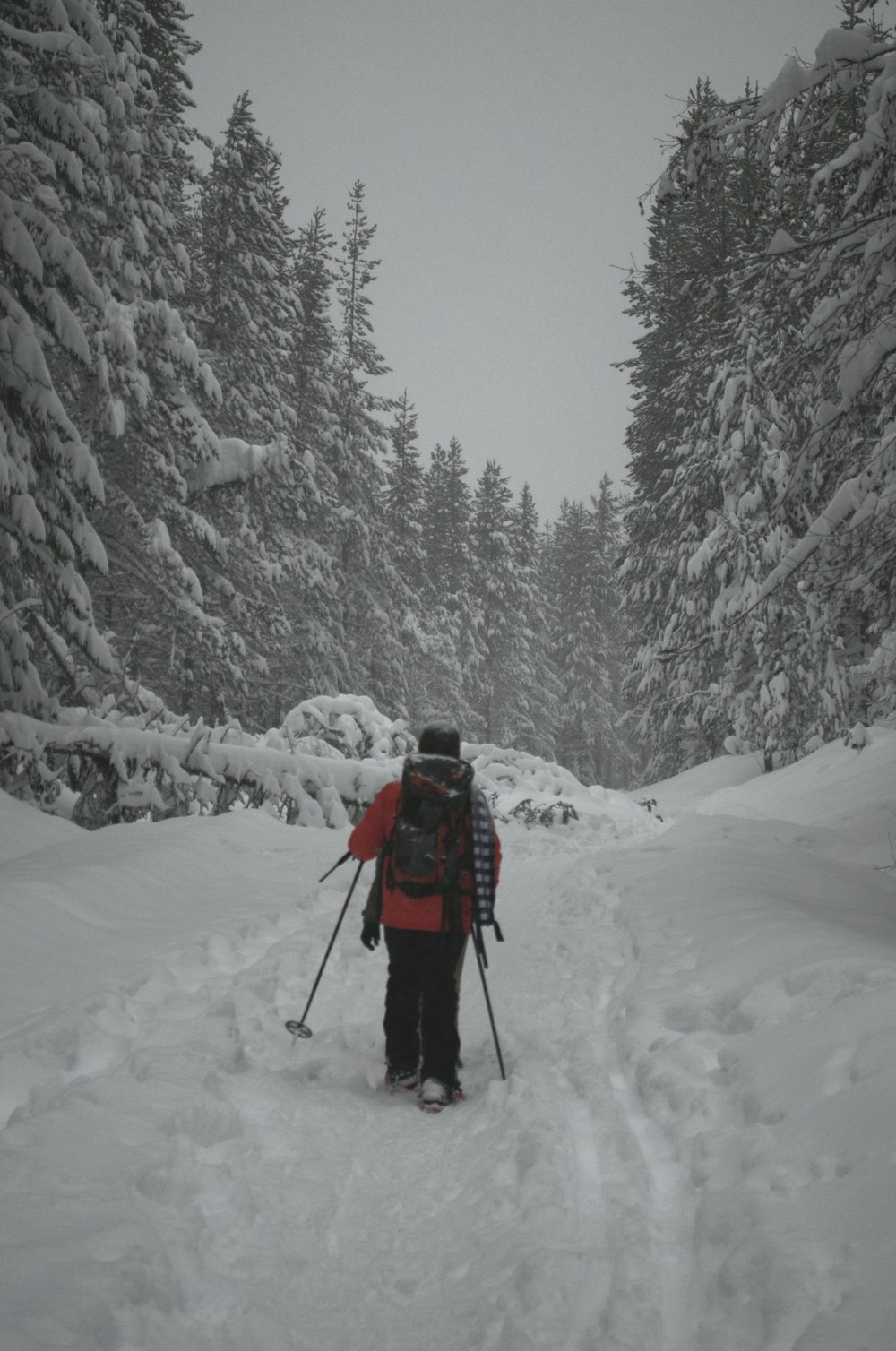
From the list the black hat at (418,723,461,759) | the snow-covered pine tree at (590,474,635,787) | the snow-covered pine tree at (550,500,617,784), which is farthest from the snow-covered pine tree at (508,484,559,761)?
the black hat at (418,723,461,759)

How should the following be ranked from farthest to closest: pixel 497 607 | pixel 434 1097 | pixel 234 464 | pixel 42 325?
pixel 497 607 < pixel 234 464 < pixel 42 325 < pixel 434 1097

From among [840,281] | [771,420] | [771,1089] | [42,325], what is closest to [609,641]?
[771,420]

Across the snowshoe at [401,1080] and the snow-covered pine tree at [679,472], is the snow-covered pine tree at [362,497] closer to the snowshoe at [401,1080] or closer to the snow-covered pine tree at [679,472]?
the snow-covered pine tree at [679,472]

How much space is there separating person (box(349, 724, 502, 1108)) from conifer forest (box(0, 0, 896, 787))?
3.36 metres

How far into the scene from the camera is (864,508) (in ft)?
18.1

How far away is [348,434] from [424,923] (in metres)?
20.3

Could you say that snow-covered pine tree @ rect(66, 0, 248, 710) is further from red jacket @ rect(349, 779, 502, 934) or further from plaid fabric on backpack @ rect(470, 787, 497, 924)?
plaid fabric on backpack @ rect(470, 787, 497, 924)

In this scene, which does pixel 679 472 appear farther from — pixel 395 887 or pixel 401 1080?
pixel 401 1080

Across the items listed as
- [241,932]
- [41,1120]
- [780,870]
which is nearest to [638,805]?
[780,870]

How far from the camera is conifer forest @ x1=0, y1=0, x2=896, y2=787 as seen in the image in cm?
588

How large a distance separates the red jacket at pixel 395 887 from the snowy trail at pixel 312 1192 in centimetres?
88

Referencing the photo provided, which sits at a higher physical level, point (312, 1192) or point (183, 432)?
point (183, 432)

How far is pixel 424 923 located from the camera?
4277 mm

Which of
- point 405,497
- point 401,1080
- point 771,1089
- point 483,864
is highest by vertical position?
point 405,497
